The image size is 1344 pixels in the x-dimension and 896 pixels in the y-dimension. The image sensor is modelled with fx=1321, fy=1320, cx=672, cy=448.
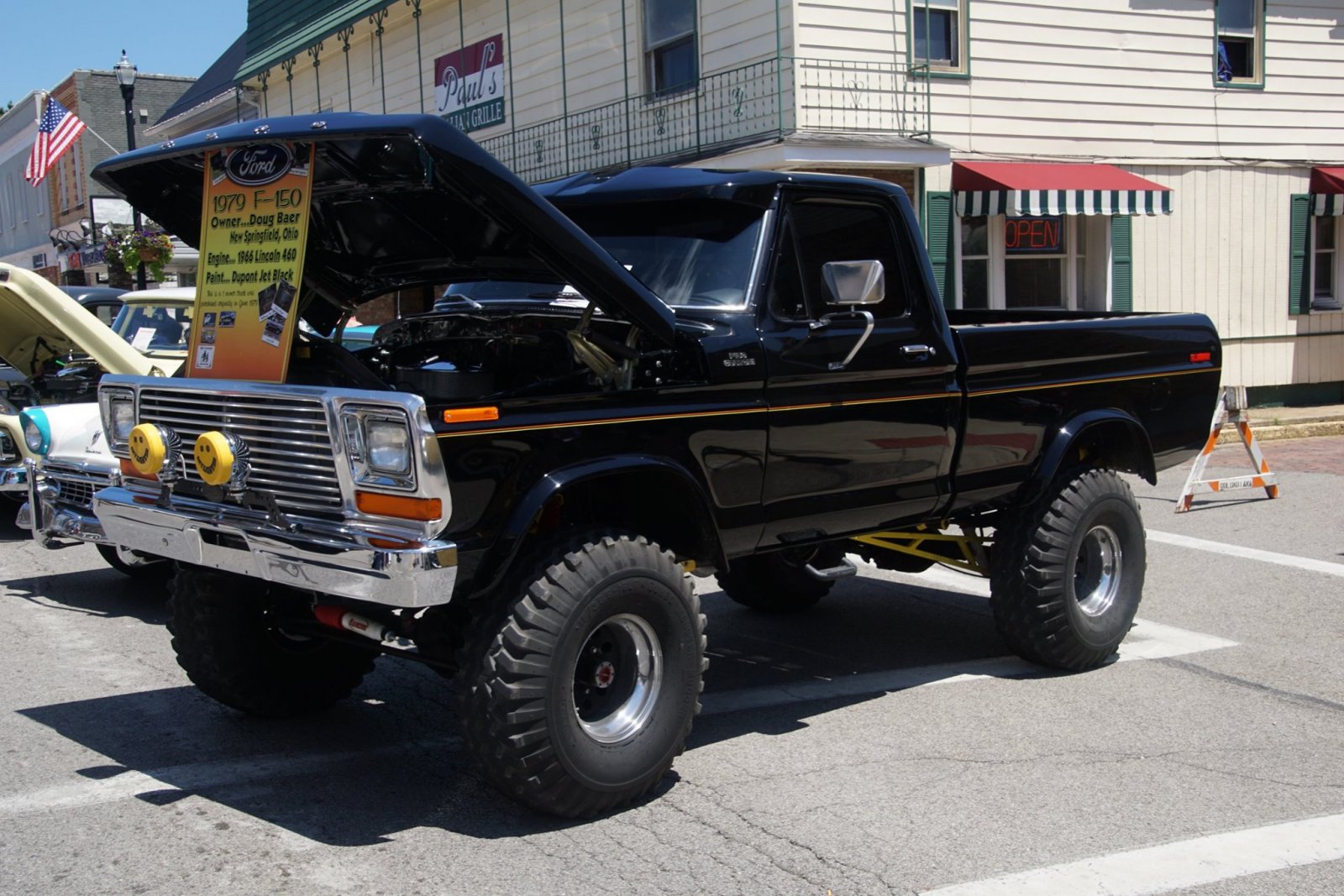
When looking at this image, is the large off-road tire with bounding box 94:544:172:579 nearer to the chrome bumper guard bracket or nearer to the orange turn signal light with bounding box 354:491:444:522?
the chrome bumper guard bracket

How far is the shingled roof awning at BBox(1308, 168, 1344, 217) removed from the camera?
57.4 ft

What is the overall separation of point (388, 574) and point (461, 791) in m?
1.22

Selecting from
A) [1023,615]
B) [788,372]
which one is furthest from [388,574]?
[1023,615]

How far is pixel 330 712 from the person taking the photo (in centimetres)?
577

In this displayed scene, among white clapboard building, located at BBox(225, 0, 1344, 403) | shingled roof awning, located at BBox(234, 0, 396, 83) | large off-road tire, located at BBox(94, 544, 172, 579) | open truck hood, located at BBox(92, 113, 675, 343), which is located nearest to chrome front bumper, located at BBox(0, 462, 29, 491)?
large off-road tire, located at BBox(94, 544, 172, 579)

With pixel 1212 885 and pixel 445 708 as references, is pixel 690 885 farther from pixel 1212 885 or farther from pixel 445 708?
pixel 445 708

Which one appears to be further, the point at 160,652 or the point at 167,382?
Answer: the point at 160,652

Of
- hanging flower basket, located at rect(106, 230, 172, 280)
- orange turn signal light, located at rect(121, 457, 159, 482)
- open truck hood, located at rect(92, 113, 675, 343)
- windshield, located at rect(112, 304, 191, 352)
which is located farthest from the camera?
hanging flower basket, located at rect(106, 230, 172, 280)

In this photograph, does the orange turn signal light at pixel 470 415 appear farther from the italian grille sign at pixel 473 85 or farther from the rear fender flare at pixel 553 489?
the italian grille sign at pixel 473 85

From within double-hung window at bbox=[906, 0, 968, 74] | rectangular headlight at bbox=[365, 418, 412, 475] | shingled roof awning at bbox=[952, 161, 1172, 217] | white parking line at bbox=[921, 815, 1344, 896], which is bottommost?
white parking line at bbox=[921, 815, 1344, 896]

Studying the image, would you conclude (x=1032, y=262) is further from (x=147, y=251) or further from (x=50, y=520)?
(x=147, y=251)

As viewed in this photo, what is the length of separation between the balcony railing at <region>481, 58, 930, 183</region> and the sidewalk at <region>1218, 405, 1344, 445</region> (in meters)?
5.33

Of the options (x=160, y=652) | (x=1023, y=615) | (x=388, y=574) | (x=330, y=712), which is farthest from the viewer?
(x=160, y=652)

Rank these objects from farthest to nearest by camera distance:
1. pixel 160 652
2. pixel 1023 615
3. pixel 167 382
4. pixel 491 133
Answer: pixel 491 133, pixel 160 652, pixel 1023 615, pixel 167 382
